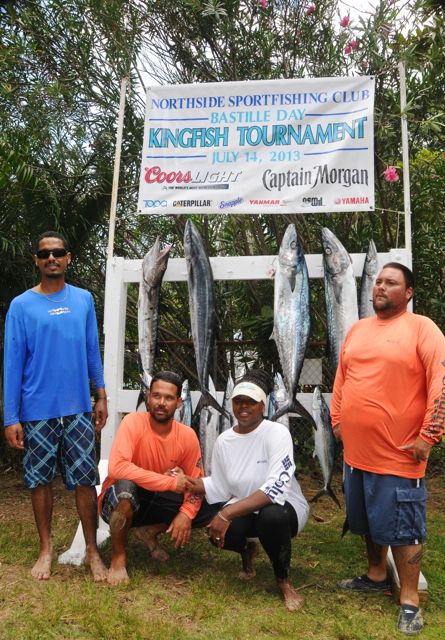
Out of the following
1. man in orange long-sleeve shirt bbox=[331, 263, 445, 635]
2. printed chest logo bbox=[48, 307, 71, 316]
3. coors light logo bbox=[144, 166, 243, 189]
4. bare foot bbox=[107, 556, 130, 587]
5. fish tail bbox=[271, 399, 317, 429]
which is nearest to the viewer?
man in orange long-sleeve shirt bbox=[331, 263, 445, 635]

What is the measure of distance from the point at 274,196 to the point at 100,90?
3582mm

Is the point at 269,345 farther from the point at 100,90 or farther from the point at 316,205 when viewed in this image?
the point at 100,90

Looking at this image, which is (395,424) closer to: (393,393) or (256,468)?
(393,393)

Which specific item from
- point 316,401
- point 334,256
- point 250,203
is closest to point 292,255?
point 334,256

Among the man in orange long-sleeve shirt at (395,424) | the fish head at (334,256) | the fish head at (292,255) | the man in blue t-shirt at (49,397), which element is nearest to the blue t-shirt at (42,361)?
the man in blue t-shirt at (49,397)

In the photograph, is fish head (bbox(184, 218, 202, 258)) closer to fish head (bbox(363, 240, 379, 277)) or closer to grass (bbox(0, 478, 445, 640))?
fish head (bbox(363, 240, 379, 277))

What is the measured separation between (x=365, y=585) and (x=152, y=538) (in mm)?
1386

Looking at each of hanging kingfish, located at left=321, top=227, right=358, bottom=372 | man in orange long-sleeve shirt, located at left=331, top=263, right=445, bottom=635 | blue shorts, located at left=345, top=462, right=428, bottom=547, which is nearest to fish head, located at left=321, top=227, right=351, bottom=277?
hanging kingfish, located at left=321, top=227, right=358, bottom=372

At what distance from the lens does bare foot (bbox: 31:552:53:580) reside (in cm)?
351

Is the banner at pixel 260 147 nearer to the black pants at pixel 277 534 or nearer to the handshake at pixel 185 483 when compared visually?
the handshake at pixel 185 483

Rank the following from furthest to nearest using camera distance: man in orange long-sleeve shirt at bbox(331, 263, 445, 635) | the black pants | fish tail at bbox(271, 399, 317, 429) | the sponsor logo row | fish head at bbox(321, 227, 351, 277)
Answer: the sponsor logo row → fish head at bbox(321, 227, 351, 277) → fish tail at bbox(271, 399, 317, 429) → the black pants → man in orange long-sleeve shirt at bbox(331, 263, 445, 635)

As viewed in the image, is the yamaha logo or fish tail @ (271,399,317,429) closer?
fish tail @ (271,399,317,429)

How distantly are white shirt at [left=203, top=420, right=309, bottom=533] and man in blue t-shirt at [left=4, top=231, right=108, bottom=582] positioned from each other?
0.81 meters

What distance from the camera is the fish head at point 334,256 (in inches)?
162
